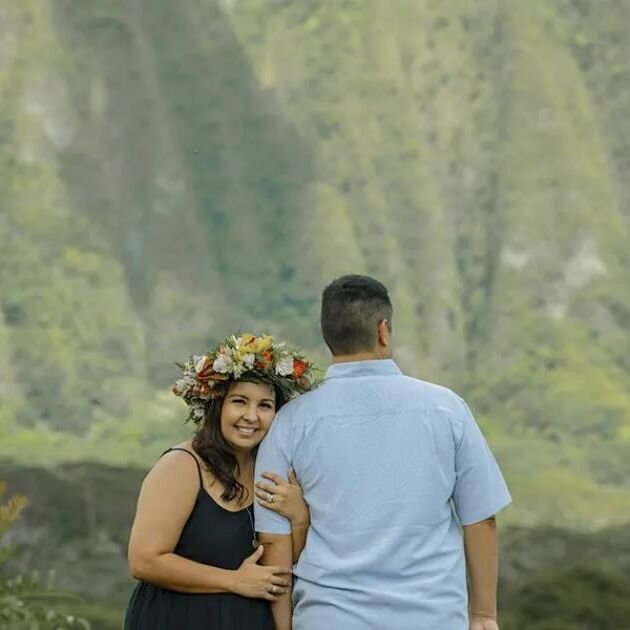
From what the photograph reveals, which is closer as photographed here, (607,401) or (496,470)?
(496,470)

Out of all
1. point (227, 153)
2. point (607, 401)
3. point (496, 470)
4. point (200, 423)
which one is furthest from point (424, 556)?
point (227, 153)

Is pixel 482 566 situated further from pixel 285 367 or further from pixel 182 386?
pixel 182 386

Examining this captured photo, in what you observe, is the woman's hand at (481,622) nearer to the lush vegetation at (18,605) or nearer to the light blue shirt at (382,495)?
the light blue shirt at (382,495)

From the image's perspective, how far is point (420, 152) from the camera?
503 inches

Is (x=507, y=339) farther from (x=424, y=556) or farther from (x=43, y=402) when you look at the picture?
(x=424, y=556)

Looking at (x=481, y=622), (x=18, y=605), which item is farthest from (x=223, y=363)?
(x=18, y=605)

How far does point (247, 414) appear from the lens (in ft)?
10.1

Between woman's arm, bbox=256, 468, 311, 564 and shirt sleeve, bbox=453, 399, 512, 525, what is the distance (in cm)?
30

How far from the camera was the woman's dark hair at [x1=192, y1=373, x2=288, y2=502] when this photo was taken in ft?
10.0

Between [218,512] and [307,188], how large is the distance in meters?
9.79

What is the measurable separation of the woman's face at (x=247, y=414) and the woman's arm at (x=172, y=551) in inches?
5.1

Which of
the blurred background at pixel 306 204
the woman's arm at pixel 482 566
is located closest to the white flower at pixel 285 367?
the woman's arm at pixel 482 566

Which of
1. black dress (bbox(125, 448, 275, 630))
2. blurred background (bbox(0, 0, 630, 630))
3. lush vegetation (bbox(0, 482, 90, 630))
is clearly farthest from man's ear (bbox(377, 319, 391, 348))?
blurred background (bbox(0, 0, 630, 630))

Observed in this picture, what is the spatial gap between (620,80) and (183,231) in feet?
13.2
